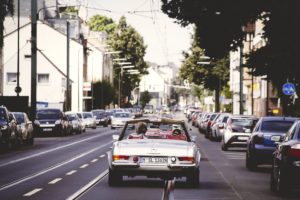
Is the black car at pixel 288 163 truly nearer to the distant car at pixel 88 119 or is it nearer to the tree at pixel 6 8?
the tree at pixel 6 8

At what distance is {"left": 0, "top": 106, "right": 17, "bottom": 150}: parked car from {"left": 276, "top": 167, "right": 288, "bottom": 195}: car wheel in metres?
20.0

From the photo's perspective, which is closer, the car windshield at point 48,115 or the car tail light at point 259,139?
the car tail light at point 259,139

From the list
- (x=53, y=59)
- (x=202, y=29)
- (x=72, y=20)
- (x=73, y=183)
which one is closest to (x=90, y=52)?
(x=72, y=20)

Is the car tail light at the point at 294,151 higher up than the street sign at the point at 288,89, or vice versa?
the street sign at the point at 288,89

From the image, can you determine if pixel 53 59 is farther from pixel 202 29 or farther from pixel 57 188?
pixel 57 188

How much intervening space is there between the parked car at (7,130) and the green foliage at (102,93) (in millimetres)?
65911

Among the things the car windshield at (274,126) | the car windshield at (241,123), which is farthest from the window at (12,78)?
the car windshield at (274,126)

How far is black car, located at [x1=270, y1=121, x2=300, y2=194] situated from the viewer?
50.0ft

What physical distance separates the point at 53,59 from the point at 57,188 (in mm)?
84387

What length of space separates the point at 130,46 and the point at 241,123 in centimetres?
11034

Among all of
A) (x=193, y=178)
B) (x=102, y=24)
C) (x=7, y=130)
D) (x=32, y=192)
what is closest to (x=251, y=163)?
(x=193, y=178)

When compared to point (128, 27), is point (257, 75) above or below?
below

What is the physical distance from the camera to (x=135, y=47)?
489ft

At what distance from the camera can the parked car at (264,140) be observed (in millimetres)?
23656
